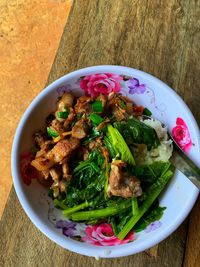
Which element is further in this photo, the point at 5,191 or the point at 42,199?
the point at 5,191

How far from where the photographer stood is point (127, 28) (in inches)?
55.4

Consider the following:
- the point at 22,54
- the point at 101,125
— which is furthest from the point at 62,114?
the point at 22,54

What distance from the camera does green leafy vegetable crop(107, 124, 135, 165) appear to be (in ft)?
3.66

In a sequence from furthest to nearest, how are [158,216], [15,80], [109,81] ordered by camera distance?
[15,80], [109,81], [158,216]

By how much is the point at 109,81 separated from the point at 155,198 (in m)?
0.36

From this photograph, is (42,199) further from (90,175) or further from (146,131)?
(146,131)

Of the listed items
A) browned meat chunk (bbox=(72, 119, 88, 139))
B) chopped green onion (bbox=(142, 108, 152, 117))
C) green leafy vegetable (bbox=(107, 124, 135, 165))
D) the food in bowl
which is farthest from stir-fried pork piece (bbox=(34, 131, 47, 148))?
chopped green onion (bbox=(142, 108, 152, 117))

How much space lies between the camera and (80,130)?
1.17 metres

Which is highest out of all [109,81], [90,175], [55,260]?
[109,81]

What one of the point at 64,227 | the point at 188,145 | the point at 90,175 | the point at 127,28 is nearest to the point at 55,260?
the point at 64,227

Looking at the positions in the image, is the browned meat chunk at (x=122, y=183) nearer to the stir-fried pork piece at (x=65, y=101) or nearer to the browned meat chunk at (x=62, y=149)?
the browned meat chunk at (x=62, y=149)

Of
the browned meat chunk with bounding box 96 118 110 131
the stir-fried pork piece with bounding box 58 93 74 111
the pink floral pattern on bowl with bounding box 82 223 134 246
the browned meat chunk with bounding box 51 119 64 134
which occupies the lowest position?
the pink floral pattern on bowl with bounding box 82 223 134 246

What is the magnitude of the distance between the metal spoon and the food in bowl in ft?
0.05

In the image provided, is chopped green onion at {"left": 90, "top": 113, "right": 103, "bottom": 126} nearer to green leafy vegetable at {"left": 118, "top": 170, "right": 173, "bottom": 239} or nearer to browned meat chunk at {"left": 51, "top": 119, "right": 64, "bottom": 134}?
browned meat chunk at {"left": 51, "top": 119, "right": 64, "bottom": 134}
